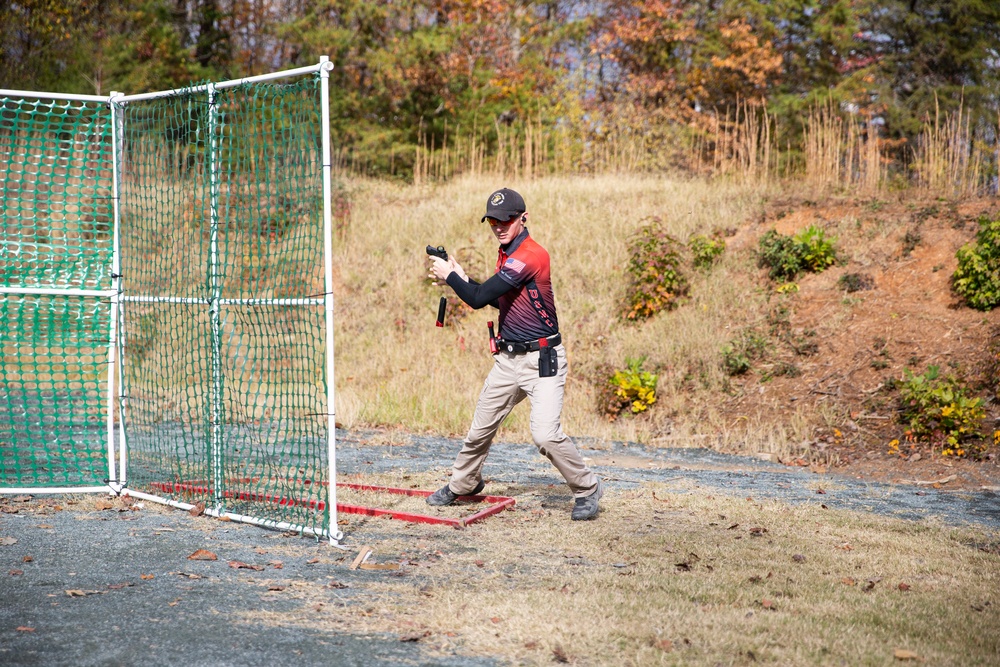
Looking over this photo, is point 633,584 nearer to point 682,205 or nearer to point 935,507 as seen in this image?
point 935,507

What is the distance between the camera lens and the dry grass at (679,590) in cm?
443

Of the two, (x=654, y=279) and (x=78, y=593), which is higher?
(x=654, y=279)

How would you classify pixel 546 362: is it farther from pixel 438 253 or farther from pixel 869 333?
pixel 869 333

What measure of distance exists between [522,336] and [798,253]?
9.52 meters

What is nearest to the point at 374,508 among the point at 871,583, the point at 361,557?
the point at 361,557

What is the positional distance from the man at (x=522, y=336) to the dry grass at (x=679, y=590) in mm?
681

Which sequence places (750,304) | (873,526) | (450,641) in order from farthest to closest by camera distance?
(750,304)
(873,526)
(450,641)

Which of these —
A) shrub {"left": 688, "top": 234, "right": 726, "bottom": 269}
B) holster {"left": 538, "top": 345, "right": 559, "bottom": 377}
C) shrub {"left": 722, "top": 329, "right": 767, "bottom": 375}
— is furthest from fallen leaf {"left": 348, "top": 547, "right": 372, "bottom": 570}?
shrub {"left": 688, "top": 234, "right": 726, "bottom": 269}

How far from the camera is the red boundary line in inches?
265

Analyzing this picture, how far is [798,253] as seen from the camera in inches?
587

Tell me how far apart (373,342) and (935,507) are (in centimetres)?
1090

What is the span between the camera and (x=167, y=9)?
2609 cm

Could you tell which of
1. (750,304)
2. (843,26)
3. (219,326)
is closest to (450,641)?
(219,326)

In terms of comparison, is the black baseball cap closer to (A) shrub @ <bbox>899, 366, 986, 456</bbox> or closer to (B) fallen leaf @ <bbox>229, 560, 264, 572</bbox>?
(B) fallen leaf @ <bbox>229, 560, 264, 572</bbox>
